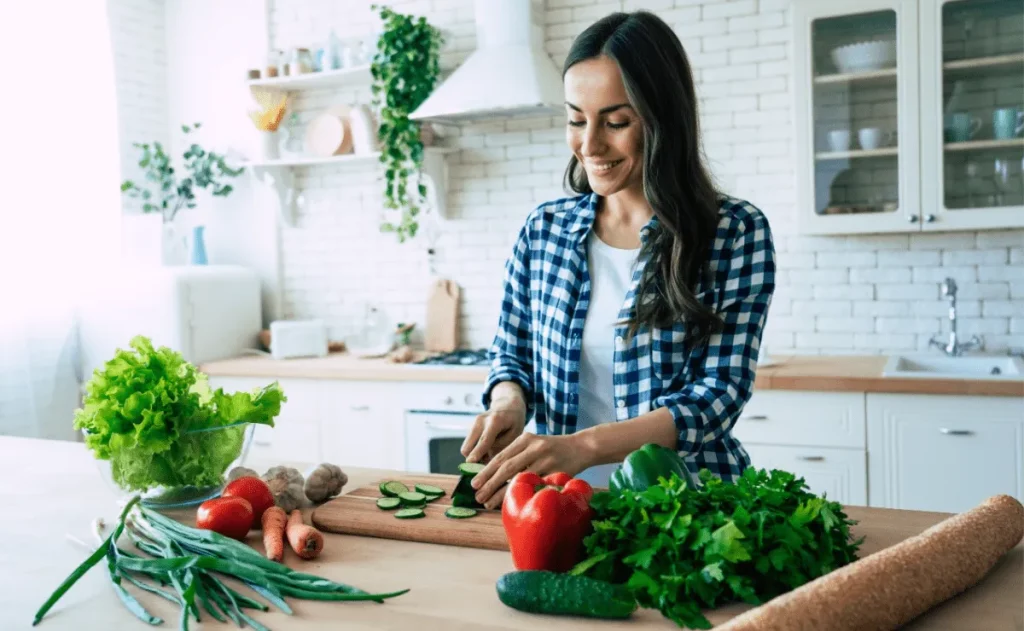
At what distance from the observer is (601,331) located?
208cm

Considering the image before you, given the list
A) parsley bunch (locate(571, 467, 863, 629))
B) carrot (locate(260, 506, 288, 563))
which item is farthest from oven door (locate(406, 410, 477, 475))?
parsley bunch (locate(571, 467, 863, 629))

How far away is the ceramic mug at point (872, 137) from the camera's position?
3564 mm

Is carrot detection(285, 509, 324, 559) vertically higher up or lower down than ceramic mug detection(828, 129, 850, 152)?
lower down

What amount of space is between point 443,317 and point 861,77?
2148 millimetres

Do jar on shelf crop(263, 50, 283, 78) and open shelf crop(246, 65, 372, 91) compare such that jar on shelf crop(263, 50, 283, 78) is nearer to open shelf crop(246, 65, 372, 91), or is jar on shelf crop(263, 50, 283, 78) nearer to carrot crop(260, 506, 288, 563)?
open shelf crop(246, 65, 372, 91)

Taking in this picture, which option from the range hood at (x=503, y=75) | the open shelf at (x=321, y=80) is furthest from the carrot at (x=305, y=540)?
the open shelf at (x=321, y=80)

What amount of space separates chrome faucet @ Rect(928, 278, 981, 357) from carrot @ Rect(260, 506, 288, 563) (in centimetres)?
299

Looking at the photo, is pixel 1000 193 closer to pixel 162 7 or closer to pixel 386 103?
pixel 386 103

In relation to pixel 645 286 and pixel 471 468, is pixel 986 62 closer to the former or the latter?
pixel 645 286

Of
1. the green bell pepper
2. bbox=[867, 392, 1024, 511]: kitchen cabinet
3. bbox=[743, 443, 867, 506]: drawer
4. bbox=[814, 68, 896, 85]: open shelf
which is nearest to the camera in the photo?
the green bell pepper

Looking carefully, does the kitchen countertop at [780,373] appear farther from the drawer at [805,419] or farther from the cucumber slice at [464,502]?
the cucumber slice at [464,502]

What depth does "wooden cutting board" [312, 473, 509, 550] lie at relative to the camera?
60.4 inches

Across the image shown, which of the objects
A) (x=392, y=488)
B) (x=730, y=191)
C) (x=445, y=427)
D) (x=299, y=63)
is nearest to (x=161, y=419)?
(x=392, y=488)

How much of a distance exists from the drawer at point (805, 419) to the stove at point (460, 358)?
113cm
